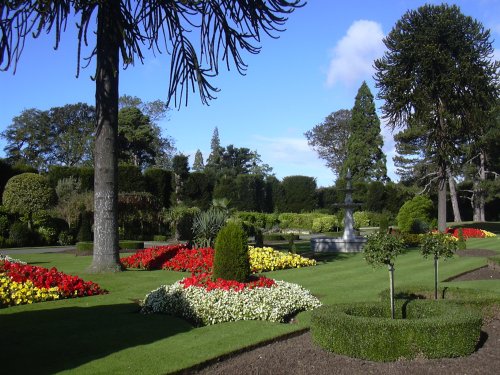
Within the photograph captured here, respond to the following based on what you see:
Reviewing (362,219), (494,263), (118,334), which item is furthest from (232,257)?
(362,219)

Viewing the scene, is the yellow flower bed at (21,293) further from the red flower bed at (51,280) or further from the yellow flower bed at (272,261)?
the yellow flower bed at (272,261)

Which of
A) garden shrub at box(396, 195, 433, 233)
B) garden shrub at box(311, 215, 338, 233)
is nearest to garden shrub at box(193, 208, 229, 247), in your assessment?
garden shrub at box(396, 195, 433, 233)

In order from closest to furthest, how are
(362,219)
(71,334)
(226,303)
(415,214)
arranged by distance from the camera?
(71,334)
(226,303)
(415,214)
(362,219)

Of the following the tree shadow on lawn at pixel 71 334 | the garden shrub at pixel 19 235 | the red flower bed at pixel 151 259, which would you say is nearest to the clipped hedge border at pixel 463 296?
the tree shadow on lawn at pixel 71 334

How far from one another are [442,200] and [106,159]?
18.8 metres

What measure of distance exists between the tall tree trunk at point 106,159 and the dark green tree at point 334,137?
1959 inches

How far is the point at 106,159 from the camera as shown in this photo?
38.5 feet

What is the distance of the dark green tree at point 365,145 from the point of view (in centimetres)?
4934

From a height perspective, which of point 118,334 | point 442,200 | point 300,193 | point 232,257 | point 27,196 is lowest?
point 118,334

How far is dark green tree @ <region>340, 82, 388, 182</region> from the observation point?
49344 mm

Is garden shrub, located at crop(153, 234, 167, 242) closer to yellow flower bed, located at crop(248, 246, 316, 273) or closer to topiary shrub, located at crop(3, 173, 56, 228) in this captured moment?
topiary shrub, located at crop(3, 173, 56, 228)

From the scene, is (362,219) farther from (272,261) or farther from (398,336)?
(398,336)

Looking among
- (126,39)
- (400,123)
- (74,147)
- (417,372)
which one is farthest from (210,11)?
(74,147)

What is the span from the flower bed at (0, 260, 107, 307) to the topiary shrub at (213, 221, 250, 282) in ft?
8.08
